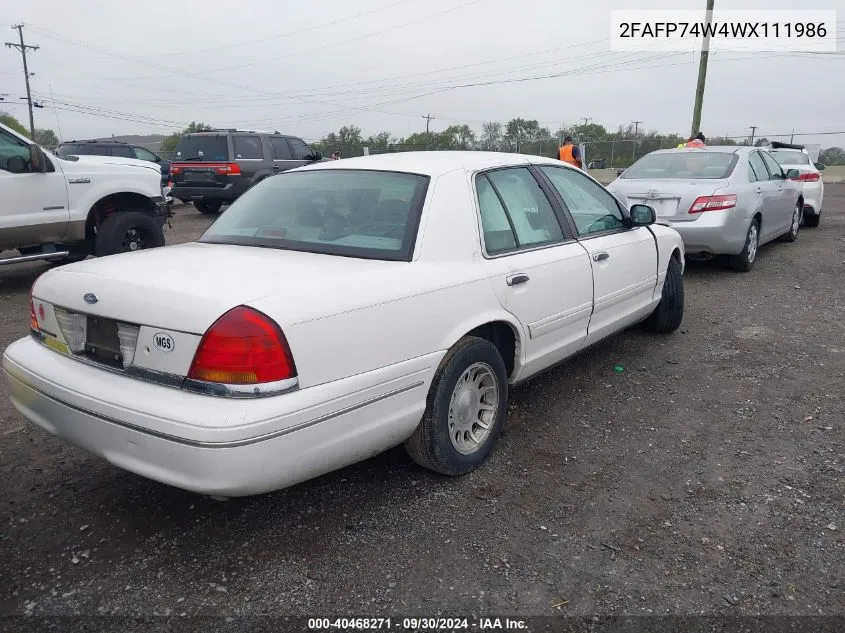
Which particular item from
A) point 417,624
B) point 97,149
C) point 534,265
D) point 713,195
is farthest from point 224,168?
point 417,624

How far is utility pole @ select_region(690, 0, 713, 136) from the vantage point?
21656mm

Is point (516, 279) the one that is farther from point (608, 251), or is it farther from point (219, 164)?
point (219, 164)

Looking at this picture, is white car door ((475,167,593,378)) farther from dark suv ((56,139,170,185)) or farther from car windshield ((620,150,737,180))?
dark suv ((56,139,170,185))

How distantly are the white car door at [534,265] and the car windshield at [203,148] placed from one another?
11.7m

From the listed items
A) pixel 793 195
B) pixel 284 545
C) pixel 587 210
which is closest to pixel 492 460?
pixel 284 545

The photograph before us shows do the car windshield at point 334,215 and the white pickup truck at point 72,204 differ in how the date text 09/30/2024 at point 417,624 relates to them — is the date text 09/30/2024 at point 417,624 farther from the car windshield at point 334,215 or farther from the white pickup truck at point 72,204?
the white pickup truck at point 72,204

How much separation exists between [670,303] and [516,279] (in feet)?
8.30

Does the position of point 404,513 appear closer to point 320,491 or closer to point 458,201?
point 320,491

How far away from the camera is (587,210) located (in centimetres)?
441

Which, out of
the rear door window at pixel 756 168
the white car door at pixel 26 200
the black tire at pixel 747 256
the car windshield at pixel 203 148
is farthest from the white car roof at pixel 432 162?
the car windshield at pixel 203 148

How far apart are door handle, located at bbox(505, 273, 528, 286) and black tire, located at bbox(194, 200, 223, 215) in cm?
1263

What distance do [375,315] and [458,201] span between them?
91cm

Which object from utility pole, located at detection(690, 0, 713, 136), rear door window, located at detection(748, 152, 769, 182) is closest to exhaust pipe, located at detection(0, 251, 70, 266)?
rear door window, located at detection(748, 152, 769, 182)

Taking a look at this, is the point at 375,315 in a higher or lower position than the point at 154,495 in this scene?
higher
